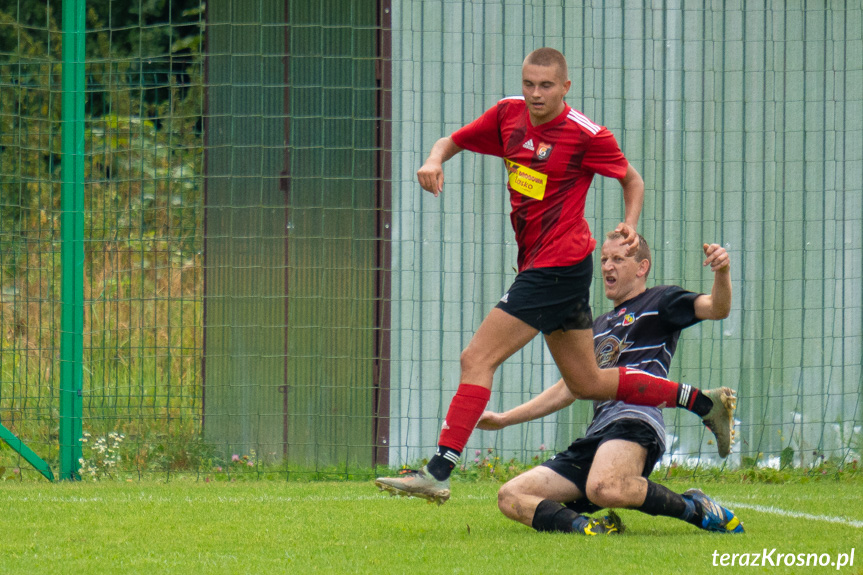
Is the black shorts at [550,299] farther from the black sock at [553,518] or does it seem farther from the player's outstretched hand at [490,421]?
the black sock at [553,518]

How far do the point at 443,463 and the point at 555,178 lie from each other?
3.95 feet

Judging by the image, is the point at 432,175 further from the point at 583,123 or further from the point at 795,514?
the point at 795,514

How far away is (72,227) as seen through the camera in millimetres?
6219

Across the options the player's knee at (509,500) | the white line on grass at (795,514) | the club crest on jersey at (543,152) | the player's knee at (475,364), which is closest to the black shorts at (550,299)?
the player's knee at (475,364)

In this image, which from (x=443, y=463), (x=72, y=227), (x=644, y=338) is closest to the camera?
(x=443, y=463)

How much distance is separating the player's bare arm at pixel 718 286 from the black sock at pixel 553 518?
94 centimetres

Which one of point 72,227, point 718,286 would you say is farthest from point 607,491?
point 72,227

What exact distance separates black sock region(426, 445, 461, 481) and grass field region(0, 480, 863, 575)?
0.91 ft

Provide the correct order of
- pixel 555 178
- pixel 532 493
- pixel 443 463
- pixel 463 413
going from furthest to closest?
pixel 532 493 < pixel 555 178 < pixel 463 413 < pixel 443 463

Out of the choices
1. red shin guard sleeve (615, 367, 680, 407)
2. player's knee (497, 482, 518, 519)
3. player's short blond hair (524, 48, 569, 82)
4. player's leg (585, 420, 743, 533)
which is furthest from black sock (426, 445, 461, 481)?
player's short blond hair (524, 48, 569, 82)

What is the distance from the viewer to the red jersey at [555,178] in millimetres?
4160

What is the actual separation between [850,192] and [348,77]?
131 inches

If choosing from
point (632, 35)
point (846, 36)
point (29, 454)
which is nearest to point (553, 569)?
point (29, 454)

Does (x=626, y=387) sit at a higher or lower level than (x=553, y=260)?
lower
